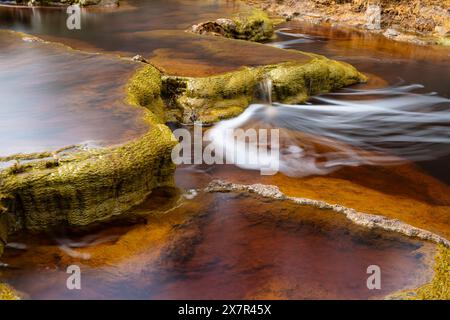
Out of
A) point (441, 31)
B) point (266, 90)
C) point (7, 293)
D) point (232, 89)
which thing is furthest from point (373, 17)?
point (7, 293)

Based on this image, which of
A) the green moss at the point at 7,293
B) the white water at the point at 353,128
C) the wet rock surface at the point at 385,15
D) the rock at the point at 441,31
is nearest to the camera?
the green moss at the point at 7,293

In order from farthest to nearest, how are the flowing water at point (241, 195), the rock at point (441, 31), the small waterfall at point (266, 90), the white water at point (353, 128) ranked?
1. the rock at point (441, 31)
2. the small waterfall at point (266, 90)
3. the white water at point (353, 128)
4. the flowing water at point (241, 195)

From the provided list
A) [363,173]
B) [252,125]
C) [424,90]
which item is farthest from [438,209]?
[424,90]

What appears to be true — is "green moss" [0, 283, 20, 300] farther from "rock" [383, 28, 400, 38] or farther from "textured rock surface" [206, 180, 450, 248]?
"rock" [383, 28, 400, 38]

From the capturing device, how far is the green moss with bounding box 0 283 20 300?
12.2ft

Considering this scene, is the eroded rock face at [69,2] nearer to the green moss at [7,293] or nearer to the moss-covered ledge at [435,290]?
the green moss at [7,293]

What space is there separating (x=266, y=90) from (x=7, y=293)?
655cm

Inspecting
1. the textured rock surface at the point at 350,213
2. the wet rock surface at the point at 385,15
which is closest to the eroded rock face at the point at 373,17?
the wet rock surface at the point at 385,15

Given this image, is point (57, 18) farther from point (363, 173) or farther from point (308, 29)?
point (363, 173)

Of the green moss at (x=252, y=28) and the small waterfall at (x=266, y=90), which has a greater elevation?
the green moss at (x=252, y=28)

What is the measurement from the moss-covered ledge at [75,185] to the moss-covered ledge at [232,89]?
10.0 ft

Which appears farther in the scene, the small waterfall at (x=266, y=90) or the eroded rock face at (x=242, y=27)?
the eroded rock face at (x=242, y=27)

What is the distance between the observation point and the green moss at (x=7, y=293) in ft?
12.2
